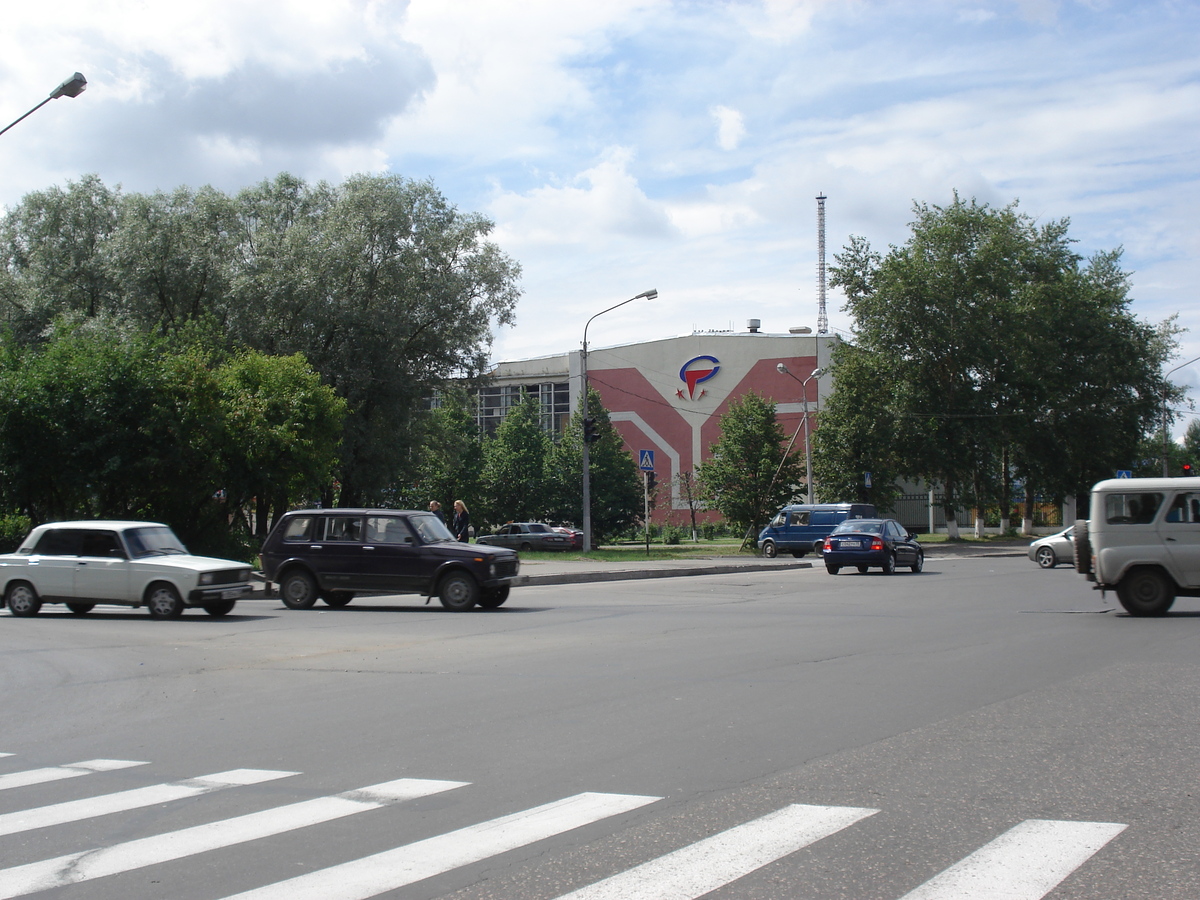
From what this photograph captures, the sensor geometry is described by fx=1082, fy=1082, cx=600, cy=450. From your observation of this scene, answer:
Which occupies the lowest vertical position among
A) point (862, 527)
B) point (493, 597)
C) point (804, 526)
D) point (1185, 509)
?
point (493, 597)

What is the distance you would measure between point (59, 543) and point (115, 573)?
1296 mm

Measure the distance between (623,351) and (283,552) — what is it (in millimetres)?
64137

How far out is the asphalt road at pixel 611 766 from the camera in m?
4.58

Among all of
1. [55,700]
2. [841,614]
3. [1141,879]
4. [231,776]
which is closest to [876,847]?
[1141,879]

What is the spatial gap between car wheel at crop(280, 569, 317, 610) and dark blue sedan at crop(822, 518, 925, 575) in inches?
576

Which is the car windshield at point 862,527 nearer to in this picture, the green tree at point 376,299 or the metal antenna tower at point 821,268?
the green tree at point 376,299

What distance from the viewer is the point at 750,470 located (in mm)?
55188

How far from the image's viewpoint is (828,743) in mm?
7129

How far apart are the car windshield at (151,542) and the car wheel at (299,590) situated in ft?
6.05

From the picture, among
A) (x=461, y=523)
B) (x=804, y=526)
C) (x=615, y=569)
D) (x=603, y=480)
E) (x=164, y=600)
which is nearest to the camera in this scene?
(x=164, y=600)

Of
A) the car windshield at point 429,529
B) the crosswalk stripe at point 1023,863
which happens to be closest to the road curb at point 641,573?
the car windshield at point 429,529

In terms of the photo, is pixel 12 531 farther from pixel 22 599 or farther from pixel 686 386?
pixel 686 386

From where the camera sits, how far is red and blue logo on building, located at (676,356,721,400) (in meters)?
79.0

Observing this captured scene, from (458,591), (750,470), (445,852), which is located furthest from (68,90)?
(750,470)
